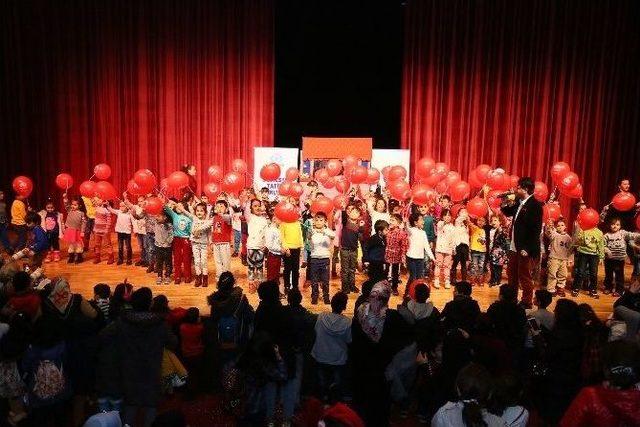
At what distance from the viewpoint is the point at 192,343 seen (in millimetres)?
4512

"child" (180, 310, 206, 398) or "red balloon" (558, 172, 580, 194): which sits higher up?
A: "red balloon" (558, 172, 580, 194)

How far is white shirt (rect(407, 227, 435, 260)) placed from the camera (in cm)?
704

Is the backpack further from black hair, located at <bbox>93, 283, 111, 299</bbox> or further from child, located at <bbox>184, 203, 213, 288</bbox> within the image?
child, located at <bbox>184, 203, 213, 288</bbox>

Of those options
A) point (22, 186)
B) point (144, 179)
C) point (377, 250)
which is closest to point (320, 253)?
point (377, 250)

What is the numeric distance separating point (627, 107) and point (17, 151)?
12871mm

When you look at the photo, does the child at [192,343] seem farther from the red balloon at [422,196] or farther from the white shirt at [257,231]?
the red balloon at [422,196]

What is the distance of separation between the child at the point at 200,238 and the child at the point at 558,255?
4539 millimetres

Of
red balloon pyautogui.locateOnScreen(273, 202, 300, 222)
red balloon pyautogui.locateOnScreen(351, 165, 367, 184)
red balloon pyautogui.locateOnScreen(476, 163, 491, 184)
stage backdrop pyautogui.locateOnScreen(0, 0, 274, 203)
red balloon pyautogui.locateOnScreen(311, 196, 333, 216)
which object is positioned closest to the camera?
red balloon pyautogui.locateOnScreen(273, 202, 300, 222)

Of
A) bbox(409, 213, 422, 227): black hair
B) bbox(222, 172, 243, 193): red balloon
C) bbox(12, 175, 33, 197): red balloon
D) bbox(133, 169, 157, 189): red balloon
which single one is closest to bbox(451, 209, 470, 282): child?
bbox(409, 213, 422, 227): black hair

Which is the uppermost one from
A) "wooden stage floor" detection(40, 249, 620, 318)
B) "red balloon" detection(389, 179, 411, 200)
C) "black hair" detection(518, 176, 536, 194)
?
"black hair" detection(518, 176, 536, 194)

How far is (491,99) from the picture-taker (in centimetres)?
1166

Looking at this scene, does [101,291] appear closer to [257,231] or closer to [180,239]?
[257,231]

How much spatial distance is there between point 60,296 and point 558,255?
6090 mm

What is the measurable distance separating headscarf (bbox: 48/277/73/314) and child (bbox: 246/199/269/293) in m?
3.30
